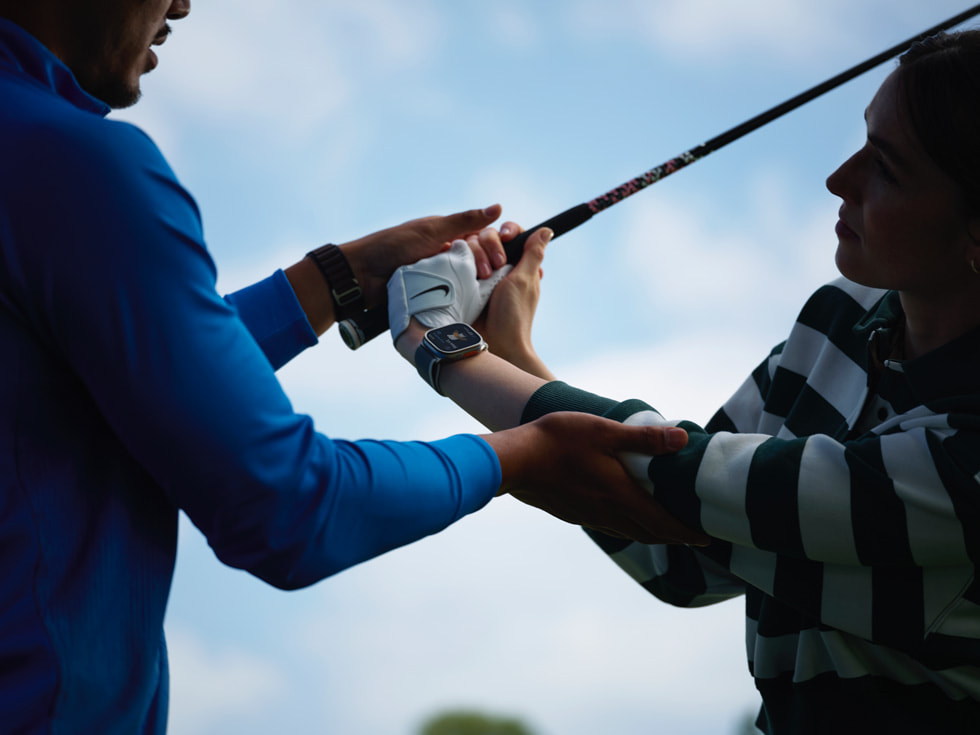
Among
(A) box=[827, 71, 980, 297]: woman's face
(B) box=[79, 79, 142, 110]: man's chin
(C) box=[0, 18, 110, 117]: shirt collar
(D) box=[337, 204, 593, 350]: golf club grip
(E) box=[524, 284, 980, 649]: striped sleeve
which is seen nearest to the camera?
(C) box=[0, 18, 110, 117]: shirt collar

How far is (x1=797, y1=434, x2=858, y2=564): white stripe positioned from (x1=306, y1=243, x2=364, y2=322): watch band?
96 cm

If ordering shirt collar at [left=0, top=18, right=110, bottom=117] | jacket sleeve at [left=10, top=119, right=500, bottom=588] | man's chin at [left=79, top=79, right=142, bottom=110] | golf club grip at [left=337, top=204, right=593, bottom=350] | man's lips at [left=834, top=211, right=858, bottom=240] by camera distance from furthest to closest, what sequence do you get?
1. golf club grip at [left=337, top=204, right=593, bottom=350]
2. man's lips at [left=834, top=211, right=858, bottom=240]
3. man's chin at [left=79, top=79, right=142, bottom=110]
4. shirt collar at [left=0, top=18, right=110, bottom=117]
5. jacket sleeve at [left=10, top=119, right=500, bottom=588]

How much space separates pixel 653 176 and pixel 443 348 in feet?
2.59

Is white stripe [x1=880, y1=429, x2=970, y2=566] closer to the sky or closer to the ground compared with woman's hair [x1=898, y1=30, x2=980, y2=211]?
closer to the ground

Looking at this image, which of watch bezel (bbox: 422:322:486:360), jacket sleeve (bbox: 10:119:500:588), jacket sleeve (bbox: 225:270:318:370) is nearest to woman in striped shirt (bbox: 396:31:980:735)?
watch bezel (bbox: 422:322:486:360)

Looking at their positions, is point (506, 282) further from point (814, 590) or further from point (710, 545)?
point (814, 590)

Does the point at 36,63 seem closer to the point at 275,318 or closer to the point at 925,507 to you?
the point at 275,318

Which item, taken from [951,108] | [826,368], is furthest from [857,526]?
[951,108]

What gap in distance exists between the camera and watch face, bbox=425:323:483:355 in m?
1.76

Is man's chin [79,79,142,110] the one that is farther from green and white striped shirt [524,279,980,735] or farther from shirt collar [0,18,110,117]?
green and white striped shirt [524,279,980,735]

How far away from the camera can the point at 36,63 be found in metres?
1.07

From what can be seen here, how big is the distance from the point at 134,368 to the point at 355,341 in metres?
1.05

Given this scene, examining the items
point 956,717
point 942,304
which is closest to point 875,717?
point 956,717

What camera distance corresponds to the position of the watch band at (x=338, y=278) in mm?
1915
